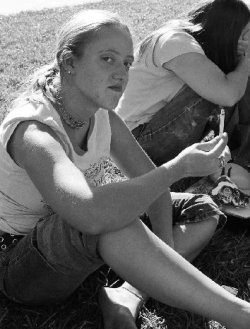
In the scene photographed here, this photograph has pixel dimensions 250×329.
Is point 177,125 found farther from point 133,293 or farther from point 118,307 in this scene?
point 118,307

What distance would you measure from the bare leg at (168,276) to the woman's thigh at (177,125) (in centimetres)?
134

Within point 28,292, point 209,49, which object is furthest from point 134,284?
point 209,49

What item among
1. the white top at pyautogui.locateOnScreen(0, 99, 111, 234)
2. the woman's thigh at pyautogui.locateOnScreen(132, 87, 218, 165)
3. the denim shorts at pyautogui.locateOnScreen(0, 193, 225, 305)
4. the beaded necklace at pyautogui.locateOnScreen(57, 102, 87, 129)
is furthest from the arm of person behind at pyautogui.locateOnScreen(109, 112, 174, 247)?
the woman's thigh at pyautogui.locateOnScreen(132, 87, 218, 165)

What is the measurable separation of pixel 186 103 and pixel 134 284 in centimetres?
144

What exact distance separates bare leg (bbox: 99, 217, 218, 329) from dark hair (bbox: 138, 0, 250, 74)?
1059 mm

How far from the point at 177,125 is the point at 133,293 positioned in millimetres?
1150

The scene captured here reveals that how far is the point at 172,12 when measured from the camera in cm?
710

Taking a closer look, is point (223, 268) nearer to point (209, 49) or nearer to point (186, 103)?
point (186, 103)

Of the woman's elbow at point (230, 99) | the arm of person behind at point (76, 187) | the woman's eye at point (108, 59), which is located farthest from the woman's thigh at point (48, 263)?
the woman's elbow at point (230, 99)

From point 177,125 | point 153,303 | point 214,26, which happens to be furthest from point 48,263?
point 214,26

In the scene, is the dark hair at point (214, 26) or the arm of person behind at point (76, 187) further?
the dark hair at point (214, 26)

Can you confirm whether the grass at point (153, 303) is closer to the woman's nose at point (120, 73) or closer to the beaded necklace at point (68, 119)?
the beaded necklace at point (68, 119)

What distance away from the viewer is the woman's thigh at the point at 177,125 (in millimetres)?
3170

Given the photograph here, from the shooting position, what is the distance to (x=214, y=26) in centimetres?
312
